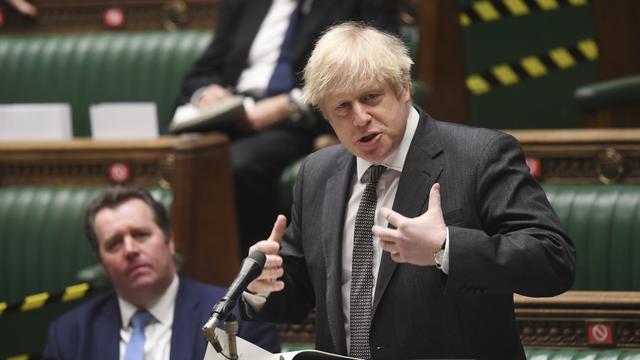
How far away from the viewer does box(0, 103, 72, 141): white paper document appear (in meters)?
2.31

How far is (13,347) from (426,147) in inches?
39.4

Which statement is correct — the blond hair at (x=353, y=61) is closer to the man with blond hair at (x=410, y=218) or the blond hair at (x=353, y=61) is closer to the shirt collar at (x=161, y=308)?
Result: the man with blond hair at (x=410, y=218)

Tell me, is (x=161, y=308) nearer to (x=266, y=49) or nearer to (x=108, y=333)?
(x=108, y=333)

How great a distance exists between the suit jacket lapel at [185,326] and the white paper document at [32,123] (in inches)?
29.0

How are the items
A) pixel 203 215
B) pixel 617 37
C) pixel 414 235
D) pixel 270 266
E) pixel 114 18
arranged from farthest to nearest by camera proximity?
pixel 114 18, pixel 617 37, pixel 203 215, pixel 270 266, pixel 414 235

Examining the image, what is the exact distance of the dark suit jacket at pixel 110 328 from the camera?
1.64 meters

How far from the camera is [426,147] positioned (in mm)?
1126

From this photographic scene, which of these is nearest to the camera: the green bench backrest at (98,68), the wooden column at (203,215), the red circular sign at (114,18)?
the wooden column at (203,215)

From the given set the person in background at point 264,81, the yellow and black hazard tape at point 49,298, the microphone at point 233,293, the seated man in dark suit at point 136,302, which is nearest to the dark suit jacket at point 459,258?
the microphone at point 233,293

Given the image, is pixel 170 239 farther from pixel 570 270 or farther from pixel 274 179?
pixel 570 270

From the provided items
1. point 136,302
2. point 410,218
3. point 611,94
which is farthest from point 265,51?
point 410,218

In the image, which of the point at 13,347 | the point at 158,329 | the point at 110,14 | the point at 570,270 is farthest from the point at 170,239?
the point at 110,14

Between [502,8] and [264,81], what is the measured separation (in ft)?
1.73

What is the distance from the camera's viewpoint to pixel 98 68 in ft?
8.68
